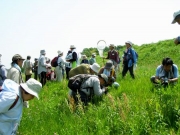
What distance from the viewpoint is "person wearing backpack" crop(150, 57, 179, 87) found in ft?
22.7

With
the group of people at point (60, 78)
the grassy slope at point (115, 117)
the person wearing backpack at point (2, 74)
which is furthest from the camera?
the person wearing backpack at point (2, 74)

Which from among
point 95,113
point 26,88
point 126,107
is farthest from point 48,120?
point 26,88

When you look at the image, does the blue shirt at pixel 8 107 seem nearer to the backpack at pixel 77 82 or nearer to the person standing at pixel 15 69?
the person standing at pixel 15 69

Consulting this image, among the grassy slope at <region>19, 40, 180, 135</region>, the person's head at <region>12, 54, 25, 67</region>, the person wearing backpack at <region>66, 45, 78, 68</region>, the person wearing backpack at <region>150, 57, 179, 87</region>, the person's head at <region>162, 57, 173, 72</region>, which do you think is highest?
the person's head at <region>12, 54, 25, 67</region>

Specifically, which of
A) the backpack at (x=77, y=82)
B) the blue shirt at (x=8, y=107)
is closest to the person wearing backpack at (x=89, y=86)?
the backpack at (x=77, y=82)

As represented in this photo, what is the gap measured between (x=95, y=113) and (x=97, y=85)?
0.96m

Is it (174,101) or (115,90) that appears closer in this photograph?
(174,101)

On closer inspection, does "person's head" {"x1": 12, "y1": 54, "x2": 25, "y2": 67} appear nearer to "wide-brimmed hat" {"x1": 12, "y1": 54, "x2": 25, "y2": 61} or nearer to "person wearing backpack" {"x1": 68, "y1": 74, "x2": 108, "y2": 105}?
"wide-brimmed hat" {"x1": 12, "y1": 54, "x2": 25, "y2": 61}

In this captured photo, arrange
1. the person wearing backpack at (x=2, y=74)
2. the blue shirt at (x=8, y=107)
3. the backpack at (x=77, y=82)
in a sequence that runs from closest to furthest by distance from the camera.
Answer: the blue shirt at (x=8, y=107)
the backpack at (x=77, y=82)
the person wearing backpack at (x=2, y=74)

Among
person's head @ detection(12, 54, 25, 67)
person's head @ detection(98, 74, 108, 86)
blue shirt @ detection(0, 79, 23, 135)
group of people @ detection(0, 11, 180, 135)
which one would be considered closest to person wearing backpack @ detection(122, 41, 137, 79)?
group of people @ detection(0, 11, 180, 135)

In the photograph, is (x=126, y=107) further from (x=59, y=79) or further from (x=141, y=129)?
(x=59, y=79)

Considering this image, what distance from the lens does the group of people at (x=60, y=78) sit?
3586 millimetres

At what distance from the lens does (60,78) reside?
1217 cm

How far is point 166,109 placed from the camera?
15.6 ft
